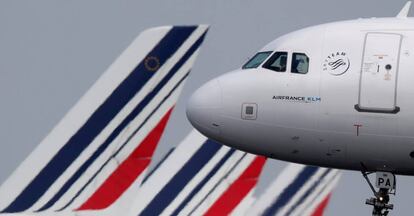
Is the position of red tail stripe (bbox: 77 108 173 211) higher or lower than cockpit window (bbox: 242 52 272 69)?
lower

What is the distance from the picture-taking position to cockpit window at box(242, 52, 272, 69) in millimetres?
39347

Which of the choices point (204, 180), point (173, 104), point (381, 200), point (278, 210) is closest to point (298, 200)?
point (278, 210)

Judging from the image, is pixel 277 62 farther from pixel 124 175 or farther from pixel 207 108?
pixel 124 175

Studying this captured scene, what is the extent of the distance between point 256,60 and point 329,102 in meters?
2.64

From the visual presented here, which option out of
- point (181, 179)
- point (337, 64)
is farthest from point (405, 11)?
point (181, 179)

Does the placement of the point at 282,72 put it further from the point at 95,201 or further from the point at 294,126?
the point at 95,201

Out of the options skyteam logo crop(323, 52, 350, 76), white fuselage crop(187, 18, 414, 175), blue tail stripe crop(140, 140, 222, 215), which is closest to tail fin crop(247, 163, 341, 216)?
blue tail stripe crop(140, 140, 222, 215)

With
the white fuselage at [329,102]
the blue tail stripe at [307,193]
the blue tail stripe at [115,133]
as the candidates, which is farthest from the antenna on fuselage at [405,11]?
the blue tail stripe at [307,193]

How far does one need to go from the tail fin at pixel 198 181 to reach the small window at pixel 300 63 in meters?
A: 6.36

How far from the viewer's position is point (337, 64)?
124 feet

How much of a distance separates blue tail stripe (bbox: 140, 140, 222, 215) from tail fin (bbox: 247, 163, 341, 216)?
3.44 metres

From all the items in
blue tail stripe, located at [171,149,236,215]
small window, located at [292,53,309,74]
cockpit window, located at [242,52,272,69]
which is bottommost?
blue tail stripe, located at [171,149,236,215]

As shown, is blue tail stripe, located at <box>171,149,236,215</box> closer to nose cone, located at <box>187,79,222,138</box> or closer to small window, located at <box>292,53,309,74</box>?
nose cone, located at <box>187,79,222,138</box>

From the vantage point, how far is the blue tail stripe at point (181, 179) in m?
43.3
